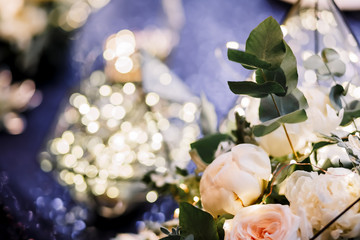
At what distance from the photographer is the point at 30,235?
704 millimetres

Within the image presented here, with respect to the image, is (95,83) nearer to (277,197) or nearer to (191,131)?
(191,131)

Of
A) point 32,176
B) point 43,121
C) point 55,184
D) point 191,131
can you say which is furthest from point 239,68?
point 43,121

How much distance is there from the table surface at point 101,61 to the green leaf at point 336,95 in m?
0.59

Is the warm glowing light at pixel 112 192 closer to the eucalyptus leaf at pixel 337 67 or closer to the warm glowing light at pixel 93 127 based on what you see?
the warm glowing light at pixel 93 127

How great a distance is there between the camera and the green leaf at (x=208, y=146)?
1.73 feet

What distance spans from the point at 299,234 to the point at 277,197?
65 millimetres

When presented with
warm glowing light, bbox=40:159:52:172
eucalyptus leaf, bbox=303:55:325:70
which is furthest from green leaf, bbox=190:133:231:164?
warm glowing light, bbox=40:159:52:172

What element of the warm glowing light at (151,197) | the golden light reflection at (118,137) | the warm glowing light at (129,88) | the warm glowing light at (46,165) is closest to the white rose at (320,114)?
the golden light reflection at (118,137)

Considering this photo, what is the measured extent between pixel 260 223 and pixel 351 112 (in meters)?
0.17

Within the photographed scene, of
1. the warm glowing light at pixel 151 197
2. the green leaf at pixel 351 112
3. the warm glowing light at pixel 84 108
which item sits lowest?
the warm glowing light at pixel 151 197

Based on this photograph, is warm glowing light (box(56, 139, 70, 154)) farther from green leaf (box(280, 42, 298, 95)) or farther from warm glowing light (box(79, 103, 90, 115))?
green leaf (box(280, 42, 298, 95))

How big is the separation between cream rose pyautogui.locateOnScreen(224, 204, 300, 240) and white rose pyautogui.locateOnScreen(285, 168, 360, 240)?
1 cm

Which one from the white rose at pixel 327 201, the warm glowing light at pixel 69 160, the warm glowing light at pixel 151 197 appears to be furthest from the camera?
the warm glowing light at pixel 69 160

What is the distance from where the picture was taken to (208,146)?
54cm
